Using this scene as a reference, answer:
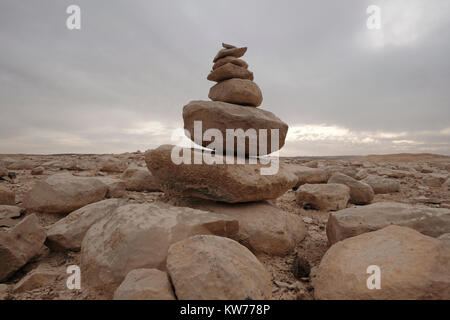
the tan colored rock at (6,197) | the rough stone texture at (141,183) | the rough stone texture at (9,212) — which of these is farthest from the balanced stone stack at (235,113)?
the tan colored rock at (6,197)

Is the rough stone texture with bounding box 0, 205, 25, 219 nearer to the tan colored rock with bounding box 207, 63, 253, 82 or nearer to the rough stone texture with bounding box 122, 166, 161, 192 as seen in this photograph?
the rough stone texture with bounding box 122, 166, 161, 192

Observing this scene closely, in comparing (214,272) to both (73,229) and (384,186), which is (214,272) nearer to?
(73,229)

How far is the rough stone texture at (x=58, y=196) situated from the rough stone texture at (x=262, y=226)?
2.12 meters

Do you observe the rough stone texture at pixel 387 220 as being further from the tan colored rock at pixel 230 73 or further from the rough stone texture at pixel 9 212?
the rough stone texture at pixel 9 212

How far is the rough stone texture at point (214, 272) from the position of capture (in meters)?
1.83

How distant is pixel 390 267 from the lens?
2.07 metres

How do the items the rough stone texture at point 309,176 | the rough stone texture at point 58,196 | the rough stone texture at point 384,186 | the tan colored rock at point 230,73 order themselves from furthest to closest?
the rough stone texture at point 309,176 < the rough stone texture at point 384,186 < the tan colored rock at point 230,73 < the rough stone texture at point 58,196

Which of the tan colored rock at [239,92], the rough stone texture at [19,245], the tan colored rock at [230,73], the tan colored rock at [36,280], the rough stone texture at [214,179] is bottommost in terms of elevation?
the tan colored rock at [36,280]

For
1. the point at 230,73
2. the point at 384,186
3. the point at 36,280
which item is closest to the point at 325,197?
the point at 230,73

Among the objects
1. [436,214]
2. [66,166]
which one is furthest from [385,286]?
[66,166]

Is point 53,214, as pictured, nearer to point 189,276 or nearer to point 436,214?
point 189,276

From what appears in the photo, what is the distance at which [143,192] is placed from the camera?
636 cm

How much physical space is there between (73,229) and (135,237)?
4.82ft
